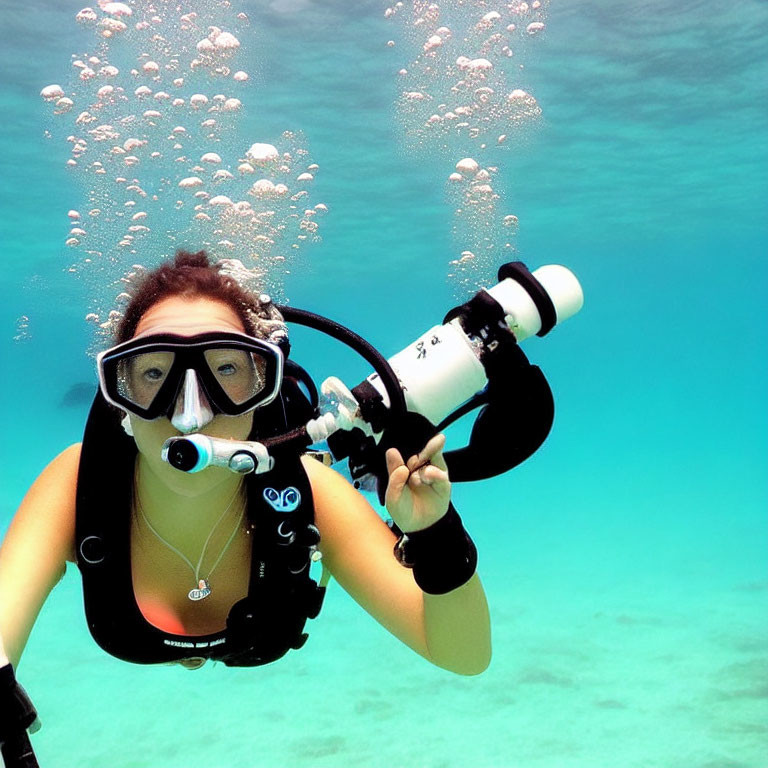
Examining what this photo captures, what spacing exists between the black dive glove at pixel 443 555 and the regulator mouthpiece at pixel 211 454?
54 cm

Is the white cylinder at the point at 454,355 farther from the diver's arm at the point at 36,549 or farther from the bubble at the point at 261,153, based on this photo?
the bubble at the point at 261,153

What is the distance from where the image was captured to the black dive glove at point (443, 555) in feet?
8.00

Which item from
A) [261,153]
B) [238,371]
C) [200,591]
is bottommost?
[200,591]

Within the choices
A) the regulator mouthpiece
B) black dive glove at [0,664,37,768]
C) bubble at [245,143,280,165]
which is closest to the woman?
the regulator mouthpiece

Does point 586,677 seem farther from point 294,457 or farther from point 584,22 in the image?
point 584,22

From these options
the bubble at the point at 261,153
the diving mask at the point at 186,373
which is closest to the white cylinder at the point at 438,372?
the diving mask at the point at 186,373

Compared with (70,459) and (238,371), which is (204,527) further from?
(238,371)

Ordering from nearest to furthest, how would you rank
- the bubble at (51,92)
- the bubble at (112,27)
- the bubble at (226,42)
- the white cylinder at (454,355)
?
the white cylinder at (454,355) → the bubble at (112,27) → the bubble at (226,42) → the bubble at (51,92)

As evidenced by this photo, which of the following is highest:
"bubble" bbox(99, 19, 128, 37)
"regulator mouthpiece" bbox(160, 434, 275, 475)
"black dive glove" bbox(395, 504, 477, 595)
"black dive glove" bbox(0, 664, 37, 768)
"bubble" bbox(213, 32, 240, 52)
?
"bubble" bbox(213, 32, 240, 52)

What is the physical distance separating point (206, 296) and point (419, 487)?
1.18 meters

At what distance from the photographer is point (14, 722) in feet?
6.77

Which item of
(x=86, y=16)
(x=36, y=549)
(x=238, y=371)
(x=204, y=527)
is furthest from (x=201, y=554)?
(x=86, y=16)

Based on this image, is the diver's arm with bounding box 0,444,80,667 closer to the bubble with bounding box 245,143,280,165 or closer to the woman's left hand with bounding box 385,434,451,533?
the woman's left hand with bounding box 385,434,451,533

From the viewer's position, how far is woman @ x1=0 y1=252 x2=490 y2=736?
8.44ft
